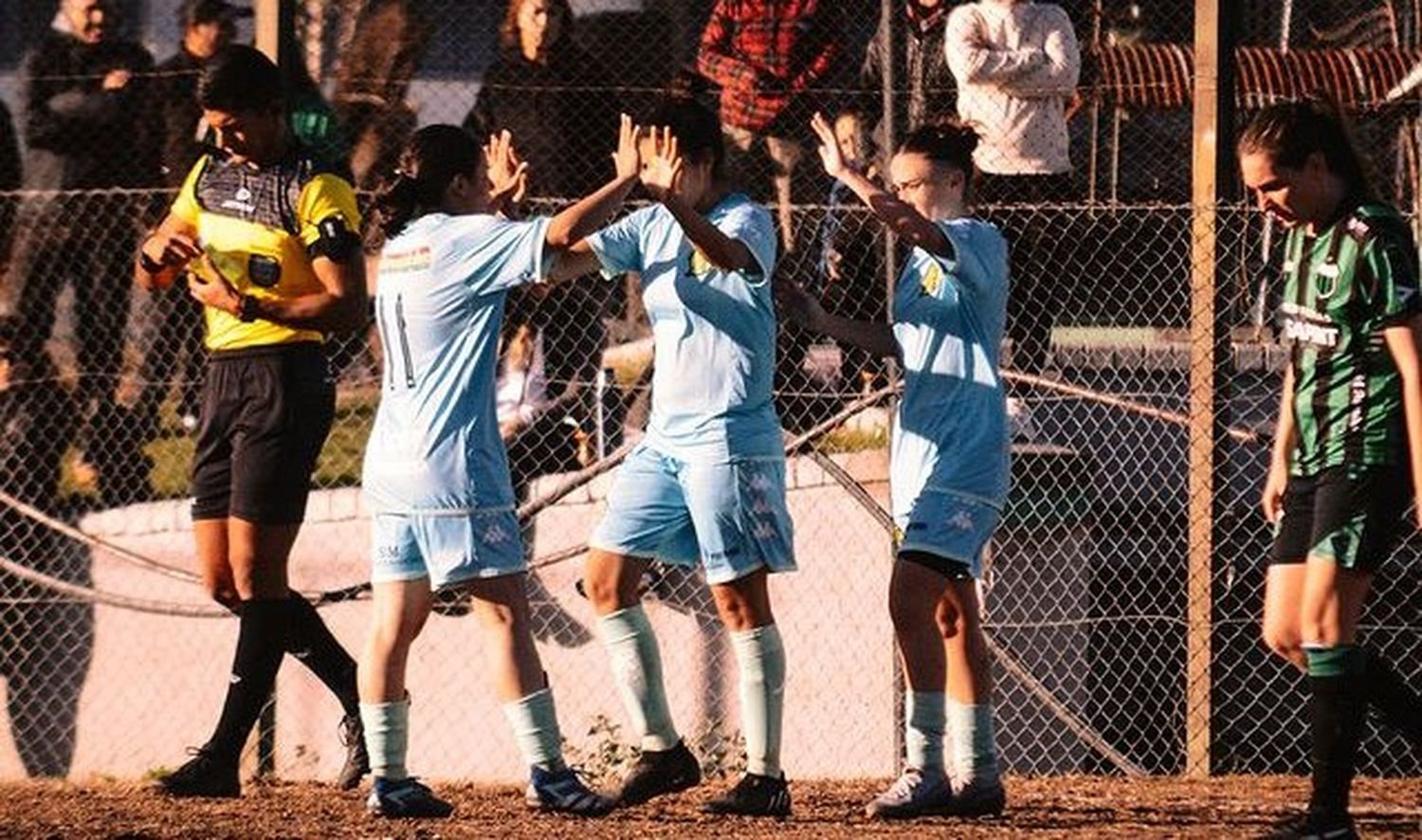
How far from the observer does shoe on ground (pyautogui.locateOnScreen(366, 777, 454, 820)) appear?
8.55 m

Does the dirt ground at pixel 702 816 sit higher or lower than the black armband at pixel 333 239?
lower

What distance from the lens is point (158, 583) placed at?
12.2m

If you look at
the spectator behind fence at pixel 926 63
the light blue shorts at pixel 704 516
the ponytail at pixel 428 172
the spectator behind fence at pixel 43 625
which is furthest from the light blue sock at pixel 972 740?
the spectator behind fence at pixel 43 625

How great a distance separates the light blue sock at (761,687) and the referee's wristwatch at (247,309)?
5.47 ft

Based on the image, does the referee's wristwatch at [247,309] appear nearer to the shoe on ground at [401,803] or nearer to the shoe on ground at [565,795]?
the shoe on ground at [401,803]

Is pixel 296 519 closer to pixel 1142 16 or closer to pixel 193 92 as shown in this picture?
pixel 193 92

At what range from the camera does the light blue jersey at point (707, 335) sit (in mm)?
8414

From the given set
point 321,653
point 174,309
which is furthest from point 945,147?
point 174,309

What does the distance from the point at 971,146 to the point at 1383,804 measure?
233 centimetres

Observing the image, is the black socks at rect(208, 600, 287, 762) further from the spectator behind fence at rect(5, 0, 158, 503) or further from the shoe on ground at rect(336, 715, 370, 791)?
the spectator behind fence at rect(5, 0, 158, 503)

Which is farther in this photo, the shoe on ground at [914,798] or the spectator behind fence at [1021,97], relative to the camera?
the spectator behind fence at [1021,97]

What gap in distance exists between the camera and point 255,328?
916cm

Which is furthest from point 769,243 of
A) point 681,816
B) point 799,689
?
point 799,689

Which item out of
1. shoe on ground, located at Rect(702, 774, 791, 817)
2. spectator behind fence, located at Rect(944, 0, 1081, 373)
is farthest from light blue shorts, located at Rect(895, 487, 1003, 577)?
spectator behind fence, located at Rect(944, 0, 1081, 373)
